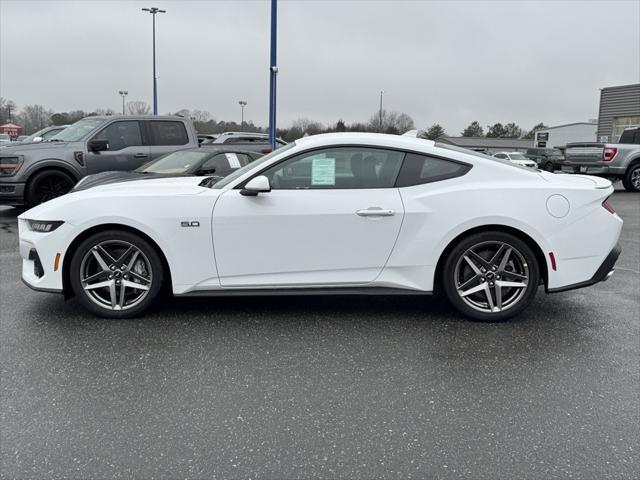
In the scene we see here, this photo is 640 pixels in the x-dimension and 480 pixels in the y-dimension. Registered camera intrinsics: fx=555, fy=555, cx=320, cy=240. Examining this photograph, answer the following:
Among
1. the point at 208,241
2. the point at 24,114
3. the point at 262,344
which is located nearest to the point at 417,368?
the point at 262,344

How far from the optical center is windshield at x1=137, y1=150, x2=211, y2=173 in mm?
7785

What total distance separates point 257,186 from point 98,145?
6.43 m

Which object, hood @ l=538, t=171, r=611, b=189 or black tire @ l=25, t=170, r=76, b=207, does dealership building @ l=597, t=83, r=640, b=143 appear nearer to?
black tire @ l=25, t=170, r=76, b=207

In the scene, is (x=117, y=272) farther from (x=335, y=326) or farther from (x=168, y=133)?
(x=168, y=133)

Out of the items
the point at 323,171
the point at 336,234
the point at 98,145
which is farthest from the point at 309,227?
the point at 98,145

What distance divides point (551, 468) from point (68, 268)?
3479 mm

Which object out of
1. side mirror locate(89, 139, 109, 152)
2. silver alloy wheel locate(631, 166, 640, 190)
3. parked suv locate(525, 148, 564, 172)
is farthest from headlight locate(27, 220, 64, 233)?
parked suv locate(525, 148, 564, 172)

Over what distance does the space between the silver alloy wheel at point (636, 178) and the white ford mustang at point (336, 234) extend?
1425cm

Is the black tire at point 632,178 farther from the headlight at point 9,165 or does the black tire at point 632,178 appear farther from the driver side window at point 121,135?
the headlight at point 9,165

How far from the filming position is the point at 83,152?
9.52 metres

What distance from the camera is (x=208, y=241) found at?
4.09 m

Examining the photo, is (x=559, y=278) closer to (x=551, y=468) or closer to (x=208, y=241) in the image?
(x=551, y=468)

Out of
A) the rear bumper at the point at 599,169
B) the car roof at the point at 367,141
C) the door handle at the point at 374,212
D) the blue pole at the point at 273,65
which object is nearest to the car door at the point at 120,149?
the blue pole at the point at 273,65

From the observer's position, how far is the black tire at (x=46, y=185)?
363 inches
